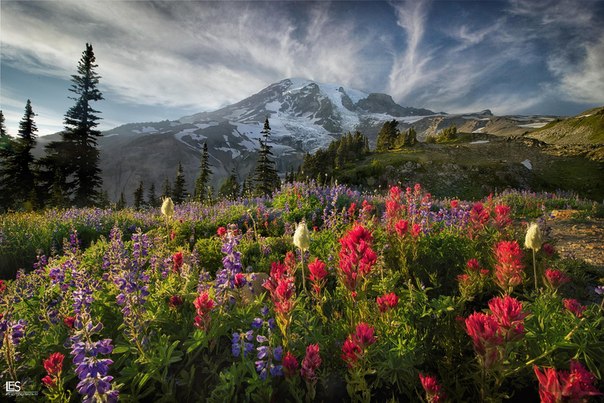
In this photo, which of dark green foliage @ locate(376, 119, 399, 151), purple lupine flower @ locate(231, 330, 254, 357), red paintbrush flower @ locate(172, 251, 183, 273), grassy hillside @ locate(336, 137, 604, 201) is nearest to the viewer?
purple lupine flower @ locate(231, 330, 254, 357)

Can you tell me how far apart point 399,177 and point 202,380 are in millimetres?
31033

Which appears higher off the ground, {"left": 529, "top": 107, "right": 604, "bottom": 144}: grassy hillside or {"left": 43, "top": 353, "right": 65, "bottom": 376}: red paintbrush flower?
{"left": 529, "top": 107, "right": 604, "bottom": 144}: grassy hillside

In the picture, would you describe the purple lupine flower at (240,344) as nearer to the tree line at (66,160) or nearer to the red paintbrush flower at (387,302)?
the red paintbrush flower at (387,302)

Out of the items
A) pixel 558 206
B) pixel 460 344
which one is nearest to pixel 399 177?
pixel 558 206

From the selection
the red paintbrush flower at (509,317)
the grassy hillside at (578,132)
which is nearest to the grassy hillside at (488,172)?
the red paintbrush flower at (509,317)

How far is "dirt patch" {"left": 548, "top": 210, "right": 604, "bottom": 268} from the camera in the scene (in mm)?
5893

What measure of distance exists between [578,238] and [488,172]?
2570cm

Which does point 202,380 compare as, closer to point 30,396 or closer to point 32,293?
point 30,396

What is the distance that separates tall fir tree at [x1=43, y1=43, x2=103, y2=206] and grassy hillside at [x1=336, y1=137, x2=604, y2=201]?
2886cm

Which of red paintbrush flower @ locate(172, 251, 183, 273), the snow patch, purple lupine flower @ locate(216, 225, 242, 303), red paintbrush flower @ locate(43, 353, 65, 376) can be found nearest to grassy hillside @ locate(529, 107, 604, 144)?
the snow patch

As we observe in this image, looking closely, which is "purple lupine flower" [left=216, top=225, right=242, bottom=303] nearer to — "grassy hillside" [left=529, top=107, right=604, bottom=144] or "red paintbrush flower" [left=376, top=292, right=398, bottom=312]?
"red paintbrush flower" [left=376, top=292, right=398, bottom=312]

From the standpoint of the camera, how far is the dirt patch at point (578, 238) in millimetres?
5893

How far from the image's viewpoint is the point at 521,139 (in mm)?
40375

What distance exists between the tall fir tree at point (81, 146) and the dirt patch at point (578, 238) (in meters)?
39.0
